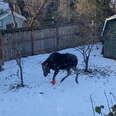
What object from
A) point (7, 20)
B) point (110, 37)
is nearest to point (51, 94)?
point (110, 37)

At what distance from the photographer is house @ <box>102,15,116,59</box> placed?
1498 centimetres

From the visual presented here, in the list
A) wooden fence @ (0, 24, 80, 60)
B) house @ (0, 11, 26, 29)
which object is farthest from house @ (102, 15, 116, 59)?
house @ (0, 11, 26, 29)

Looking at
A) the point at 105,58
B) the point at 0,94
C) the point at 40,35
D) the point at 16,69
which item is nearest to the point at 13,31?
the point at 40,35

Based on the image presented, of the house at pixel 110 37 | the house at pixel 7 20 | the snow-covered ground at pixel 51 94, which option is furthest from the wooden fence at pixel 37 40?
the house at pixel 7 20

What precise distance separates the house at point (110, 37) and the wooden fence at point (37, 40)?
3720 millimetres

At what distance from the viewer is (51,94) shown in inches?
340

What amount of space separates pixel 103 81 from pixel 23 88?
337 cm

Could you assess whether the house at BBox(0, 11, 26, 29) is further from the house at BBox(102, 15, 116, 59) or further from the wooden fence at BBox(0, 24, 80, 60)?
the house at BBox(102, 15, 116, 59)

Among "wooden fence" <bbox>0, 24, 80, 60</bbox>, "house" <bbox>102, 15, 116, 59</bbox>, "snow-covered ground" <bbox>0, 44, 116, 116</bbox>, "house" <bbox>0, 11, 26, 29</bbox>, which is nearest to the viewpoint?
"snow-covered ground" <bbox>0, 44, 116, 116</bbox>

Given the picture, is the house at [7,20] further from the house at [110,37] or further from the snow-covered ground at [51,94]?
the snow-covered ground at [51,94]

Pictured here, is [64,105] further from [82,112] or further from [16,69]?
[16,69]

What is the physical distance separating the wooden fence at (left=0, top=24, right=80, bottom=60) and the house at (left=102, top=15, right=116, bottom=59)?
12.2 ft

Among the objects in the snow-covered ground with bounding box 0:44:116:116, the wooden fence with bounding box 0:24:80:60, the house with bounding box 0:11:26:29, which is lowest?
the snow-covered ground with bounding box 0:44:116:116

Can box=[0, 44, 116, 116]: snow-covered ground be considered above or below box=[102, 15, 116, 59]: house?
below
